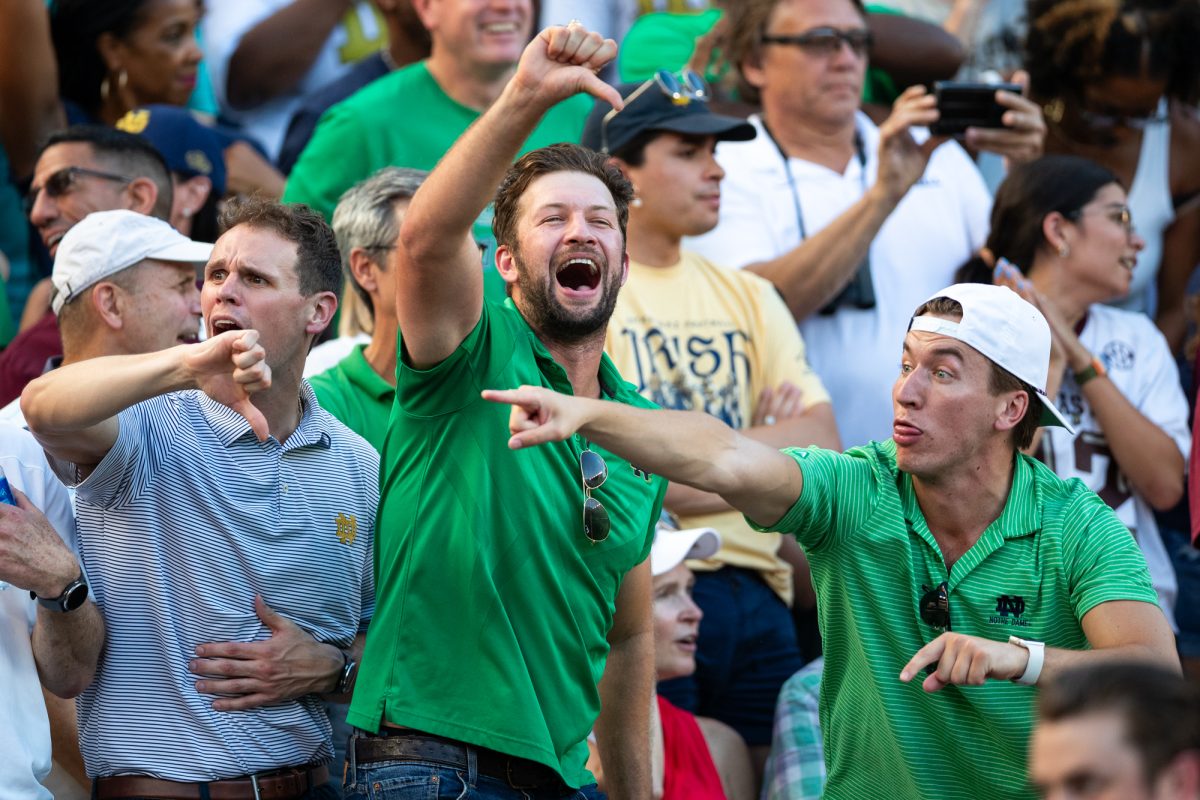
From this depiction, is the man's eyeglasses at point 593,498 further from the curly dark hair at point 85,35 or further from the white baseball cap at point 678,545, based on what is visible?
the curly dark hair at point 85,35

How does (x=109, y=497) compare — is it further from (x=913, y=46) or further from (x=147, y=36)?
(x=913, y=46)

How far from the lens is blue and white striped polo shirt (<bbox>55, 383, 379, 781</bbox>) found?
375 cm

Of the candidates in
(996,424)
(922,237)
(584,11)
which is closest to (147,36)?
(584,11)

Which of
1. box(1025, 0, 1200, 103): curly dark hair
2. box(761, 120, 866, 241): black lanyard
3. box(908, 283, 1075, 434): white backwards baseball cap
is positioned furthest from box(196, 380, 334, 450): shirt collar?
box(1025, 0, 1200, 103): curly dark hair

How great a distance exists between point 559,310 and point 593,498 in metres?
0.44

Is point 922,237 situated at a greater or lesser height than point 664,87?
lesser

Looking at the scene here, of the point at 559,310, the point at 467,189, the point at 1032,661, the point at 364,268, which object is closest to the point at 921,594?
the point at 1032,661

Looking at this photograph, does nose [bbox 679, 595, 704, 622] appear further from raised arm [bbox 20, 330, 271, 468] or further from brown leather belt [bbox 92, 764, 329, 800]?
raised arm [bbox 20, 330, 271, 468]

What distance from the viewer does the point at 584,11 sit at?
7.86 metres

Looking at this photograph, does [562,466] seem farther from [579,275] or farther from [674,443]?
[579,275]

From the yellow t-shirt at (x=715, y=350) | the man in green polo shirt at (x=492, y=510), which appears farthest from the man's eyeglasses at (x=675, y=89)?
the man in green polo shirt at (x=492, y=510)

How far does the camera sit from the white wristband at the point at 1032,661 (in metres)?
3.65

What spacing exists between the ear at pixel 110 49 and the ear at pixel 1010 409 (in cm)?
413

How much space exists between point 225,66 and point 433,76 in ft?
5.45
